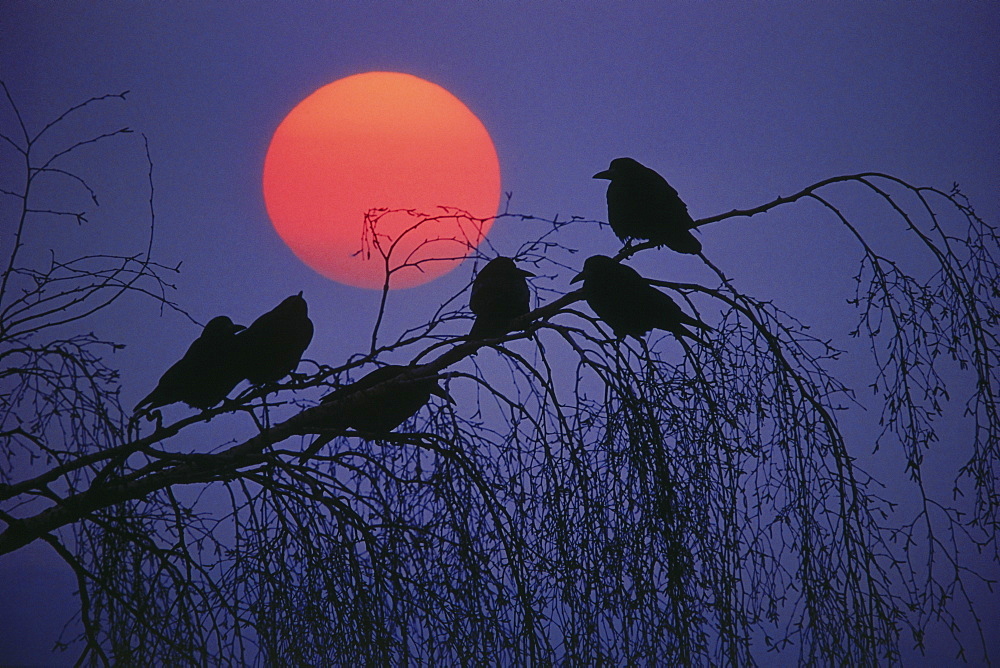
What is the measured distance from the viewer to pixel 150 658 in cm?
208

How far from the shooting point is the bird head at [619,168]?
396 cm

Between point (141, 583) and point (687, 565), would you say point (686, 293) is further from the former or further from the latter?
point (141, 583)

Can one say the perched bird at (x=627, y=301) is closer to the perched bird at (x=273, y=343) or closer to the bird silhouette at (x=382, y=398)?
A: the bird silhouette at (x=382, y=398)

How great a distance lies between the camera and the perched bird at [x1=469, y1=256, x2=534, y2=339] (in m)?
2.82

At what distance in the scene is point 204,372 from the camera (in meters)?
3.12

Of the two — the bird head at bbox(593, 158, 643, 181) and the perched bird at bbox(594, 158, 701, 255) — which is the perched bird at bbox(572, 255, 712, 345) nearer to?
the perched bird at bbox(594, 158, 701, 255)

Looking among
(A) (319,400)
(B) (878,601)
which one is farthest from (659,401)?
(A) (319,400)

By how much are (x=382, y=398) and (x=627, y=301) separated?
999 millimetres

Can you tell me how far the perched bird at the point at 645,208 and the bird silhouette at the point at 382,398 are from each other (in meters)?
1.53

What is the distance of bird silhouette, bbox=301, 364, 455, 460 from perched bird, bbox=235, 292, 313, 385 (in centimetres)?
53

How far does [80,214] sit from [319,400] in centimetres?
105

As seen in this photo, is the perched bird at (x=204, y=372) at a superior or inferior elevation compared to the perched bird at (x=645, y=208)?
inferior

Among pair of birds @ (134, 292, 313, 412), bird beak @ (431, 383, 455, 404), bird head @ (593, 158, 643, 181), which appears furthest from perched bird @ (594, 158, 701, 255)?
pair of birds @ (134, 292, 313, 412)

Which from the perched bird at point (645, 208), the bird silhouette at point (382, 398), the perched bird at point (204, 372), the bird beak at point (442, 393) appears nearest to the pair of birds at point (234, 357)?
the perched bird at point (204, 372)
